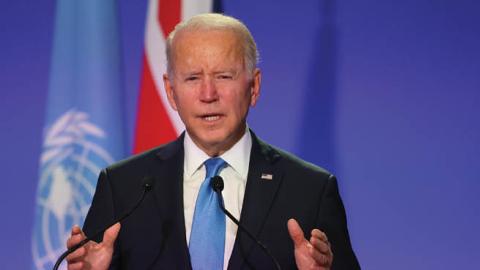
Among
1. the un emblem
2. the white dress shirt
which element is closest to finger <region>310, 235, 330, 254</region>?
the white dress shirt

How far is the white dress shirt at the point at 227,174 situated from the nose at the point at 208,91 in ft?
0.60

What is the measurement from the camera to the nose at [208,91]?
2105mm

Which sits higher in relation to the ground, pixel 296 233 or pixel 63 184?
pixel 296 233

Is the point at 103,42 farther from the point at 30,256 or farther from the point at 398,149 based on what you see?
the point at 398,149

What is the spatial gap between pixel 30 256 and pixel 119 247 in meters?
1.65

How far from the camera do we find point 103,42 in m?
3.41

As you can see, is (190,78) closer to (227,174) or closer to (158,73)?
(227,174)

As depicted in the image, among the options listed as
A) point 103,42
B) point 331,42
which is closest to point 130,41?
point 103,42

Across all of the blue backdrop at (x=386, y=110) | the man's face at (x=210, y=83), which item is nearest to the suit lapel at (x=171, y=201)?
the man's face at (x=210, y=83)

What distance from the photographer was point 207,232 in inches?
82.0

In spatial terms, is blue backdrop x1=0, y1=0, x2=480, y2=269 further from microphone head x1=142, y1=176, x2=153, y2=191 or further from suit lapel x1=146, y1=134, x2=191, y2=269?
microphone head x1=142, y1=176, x2=153, y2=191

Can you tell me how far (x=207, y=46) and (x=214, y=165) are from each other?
13.0 inches

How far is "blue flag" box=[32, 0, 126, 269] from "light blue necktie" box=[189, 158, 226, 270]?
4.36 ft

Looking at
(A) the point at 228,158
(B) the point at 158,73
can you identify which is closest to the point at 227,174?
(A) the point at 228,158
